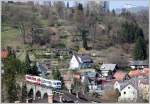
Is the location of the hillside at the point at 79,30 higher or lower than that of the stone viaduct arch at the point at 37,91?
higher

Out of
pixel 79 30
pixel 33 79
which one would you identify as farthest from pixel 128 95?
pixel 33 79

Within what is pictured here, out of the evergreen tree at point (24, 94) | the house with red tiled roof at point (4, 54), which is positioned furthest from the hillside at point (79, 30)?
A: the evergreen tree at point (24, 94)

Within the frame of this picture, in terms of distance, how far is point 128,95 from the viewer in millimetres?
4633

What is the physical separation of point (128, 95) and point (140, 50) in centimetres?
39

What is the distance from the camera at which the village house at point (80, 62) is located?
→ 15.1 feet

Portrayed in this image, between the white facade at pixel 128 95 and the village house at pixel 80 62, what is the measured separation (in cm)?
36

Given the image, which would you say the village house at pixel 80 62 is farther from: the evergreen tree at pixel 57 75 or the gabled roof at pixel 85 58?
the evergreen tree at pixel 57 75

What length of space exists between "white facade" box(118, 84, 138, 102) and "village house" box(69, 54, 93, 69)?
36 cm

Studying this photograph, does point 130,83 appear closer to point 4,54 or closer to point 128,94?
point 128,94

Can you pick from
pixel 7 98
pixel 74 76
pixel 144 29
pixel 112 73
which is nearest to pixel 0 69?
pixel 7 98

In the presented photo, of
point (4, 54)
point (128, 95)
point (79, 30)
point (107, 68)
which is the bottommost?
point (128, 95)

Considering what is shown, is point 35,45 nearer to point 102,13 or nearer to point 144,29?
point 102,13

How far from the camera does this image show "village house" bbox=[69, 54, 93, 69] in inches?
182

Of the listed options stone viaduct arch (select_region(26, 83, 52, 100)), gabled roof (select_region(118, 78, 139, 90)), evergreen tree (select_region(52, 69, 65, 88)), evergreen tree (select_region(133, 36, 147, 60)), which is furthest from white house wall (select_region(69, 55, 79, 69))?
evergreen tree (select_region(133, 36, 147, 60))
